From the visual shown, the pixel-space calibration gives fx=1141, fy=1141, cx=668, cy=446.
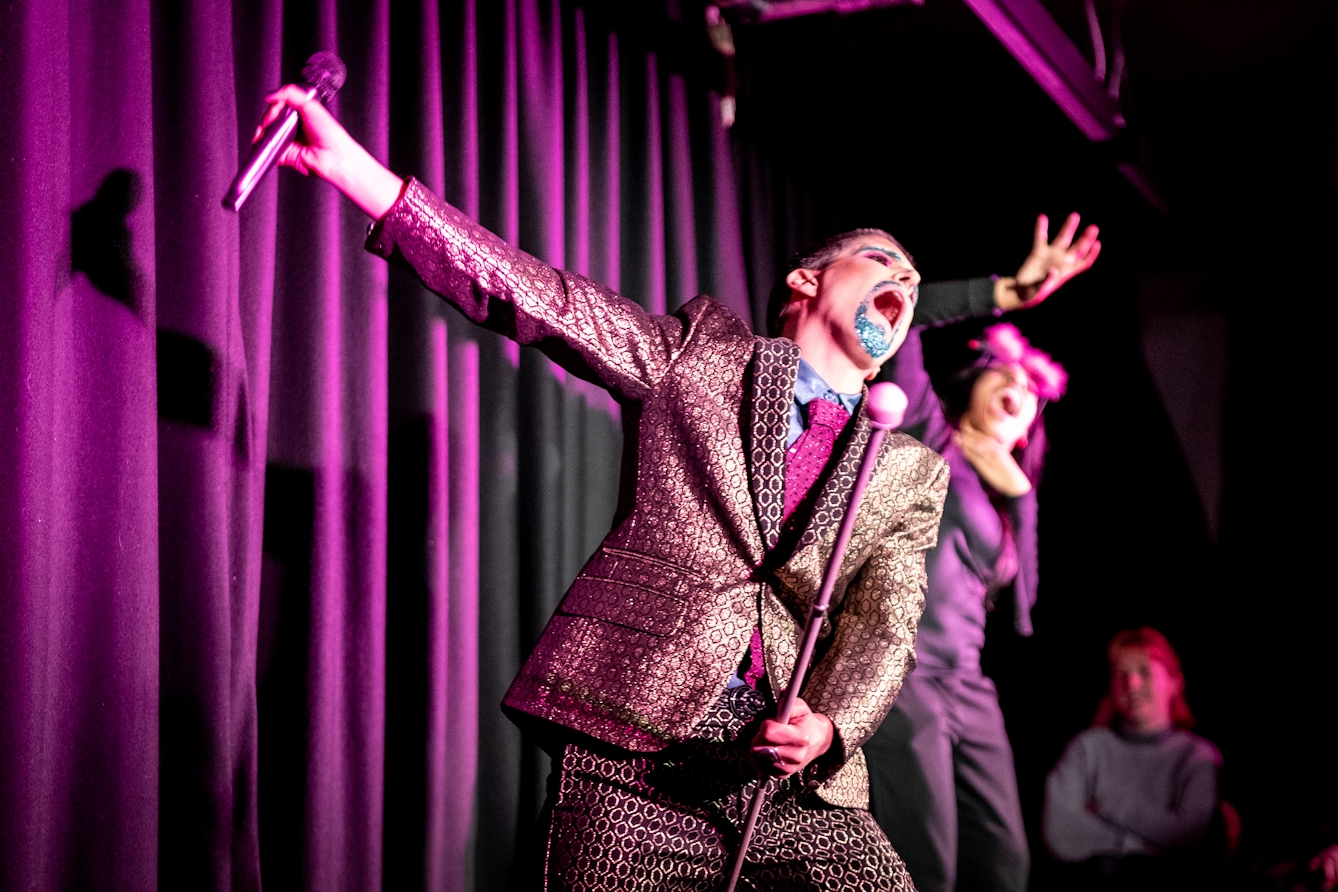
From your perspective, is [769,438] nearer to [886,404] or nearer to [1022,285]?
→ [886,404]

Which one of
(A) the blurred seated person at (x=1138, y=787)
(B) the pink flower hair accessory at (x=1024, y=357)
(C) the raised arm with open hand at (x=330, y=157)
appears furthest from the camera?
(B) the pink flower hair accessory at (x=1024, y=357)

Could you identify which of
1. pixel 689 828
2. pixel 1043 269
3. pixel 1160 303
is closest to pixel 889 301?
pixel 689 828

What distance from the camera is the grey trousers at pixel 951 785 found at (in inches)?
113

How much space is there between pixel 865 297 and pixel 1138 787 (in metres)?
2.29

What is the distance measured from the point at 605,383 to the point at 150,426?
2.22 feet

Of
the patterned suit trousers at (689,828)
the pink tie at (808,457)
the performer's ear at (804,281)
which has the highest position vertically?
the performer's ear at (804,281)

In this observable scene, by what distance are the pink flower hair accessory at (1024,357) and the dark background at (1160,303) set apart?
0.28 ft

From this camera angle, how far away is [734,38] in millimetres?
3080

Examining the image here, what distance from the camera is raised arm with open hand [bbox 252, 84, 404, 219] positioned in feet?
4.52

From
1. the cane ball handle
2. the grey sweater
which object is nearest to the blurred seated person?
the grey sweater

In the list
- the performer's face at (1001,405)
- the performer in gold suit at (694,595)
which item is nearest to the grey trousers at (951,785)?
the performer's face at (1001,405)

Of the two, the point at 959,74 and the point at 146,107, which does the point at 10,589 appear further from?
the point at 959,74

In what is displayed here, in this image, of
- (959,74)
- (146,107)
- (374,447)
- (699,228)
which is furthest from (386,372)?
(959,74)

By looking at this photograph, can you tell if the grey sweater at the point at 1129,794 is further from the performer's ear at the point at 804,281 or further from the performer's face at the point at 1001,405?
the performer's ear at the point at 804,281
